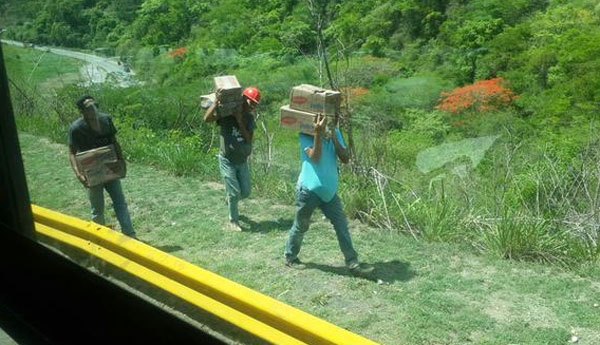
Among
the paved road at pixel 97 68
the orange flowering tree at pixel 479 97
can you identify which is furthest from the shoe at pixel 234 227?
the orange flowering tree at pixel 479 97

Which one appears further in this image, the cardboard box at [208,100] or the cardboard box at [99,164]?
the cardboard box at [208,100]

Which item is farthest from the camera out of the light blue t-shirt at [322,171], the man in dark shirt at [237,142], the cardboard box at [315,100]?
the man in dark shirt at [237,142]

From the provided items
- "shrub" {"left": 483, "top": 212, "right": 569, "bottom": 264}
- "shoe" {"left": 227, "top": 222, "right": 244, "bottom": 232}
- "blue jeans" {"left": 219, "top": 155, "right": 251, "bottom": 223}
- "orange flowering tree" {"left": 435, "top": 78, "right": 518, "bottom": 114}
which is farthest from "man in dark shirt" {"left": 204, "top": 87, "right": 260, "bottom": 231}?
"orange flowering tree" {"left": 435, "top": 78, "right": 518, "bottom": 114}

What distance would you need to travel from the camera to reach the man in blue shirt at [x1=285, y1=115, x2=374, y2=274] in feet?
10.5

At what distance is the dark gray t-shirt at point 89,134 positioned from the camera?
12.4ft

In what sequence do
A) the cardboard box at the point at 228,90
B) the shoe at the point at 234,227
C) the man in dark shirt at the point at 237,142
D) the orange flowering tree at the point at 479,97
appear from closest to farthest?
the shoe at the point at 234,227 < the cardboard box at the point at 228,90 < the man in dark shirt at the point at 237,142 < the orange flowering tree at the point at 479,97

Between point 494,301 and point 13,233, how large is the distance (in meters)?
2.53

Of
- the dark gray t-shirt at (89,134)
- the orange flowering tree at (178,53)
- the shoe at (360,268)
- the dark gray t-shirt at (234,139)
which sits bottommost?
the shoe at (360,268)

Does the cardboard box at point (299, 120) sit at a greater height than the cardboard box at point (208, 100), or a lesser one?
greater

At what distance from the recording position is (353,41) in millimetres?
5457

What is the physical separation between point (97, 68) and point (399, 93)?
11.5 ft

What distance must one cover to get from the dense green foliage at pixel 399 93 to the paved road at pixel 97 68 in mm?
73

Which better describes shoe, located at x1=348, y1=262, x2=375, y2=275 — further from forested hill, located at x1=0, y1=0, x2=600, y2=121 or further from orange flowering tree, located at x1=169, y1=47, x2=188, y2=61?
orange flowering tree, located at x1=169, y1=47, x2=188, y2=61

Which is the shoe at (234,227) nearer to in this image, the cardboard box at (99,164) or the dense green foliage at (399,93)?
the dense green foliage at (399,93)
